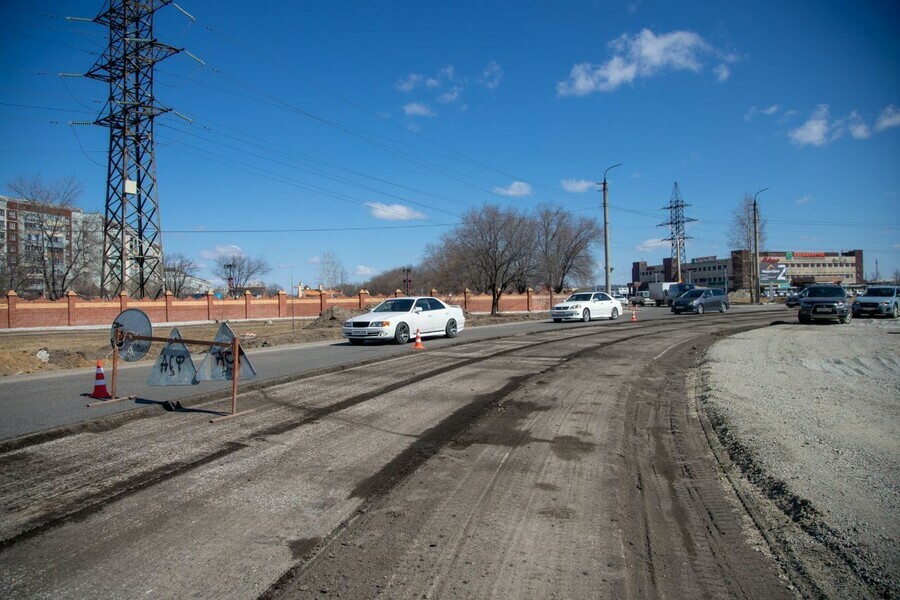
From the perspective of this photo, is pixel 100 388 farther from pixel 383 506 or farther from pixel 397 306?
pixel 397 306

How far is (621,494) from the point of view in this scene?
4.53 m

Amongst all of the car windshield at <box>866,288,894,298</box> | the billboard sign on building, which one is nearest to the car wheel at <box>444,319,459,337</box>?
the car windshield at <box>866,288,894,298</box>

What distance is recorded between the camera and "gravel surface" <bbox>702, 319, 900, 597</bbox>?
3600mm

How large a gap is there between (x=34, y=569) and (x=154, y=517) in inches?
32.2

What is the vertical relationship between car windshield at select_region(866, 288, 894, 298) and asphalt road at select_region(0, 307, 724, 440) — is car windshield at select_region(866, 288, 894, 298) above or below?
above

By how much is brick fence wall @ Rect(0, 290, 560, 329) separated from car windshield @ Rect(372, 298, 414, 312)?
30.3 meters

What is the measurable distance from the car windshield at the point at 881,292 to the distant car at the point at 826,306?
4.11m

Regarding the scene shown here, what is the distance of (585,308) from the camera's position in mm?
28203

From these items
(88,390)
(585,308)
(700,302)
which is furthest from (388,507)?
(700,302)

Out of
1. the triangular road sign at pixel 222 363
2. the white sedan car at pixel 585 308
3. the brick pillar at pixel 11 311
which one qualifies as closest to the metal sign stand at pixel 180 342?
the triangular road sign at pixel 222 363

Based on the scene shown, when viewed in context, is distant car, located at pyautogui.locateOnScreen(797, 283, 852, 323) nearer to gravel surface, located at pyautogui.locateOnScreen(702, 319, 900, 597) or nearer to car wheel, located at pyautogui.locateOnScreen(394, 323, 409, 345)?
gravel surface, located at pyautogui.locateOnScreen(702, 319, 900, 597)

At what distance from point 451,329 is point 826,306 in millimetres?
16743

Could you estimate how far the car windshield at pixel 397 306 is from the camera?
17922 millimetres

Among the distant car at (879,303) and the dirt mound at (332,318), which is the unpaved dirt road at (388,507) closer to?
the distant car at (879,303)
